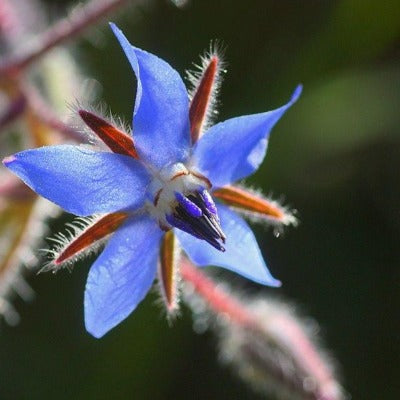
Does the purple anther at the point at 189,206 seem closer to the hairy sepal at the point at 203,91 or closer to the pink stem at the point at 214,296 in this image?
the hairy sepal at the point at 203,91

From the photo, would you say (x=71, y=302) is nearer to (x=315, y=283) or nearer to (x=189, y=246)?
(x=315, y=283)

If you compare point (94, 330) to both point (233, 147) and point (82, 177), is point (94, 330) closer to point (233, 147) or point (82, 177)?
point (82, 177)

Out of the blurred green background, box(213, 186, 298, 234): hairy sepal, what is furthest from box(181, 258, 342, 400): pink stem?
the blurred green background

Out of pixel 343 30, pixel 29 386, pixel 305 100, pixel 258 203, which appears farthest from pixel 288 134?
pixel 258 203

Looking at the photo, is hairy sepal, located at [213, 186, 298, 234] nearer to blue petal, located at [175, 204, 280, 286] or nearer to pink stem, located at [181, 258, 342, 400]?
blue petal, located at [175, 204, 280, 286]

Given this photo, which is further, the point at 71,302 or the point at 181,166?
the point at 71,302

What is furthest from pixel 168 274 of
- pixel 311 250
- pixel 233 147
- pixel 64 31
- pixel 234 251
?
pixel 311 250

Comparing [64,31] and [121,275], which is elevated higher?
[64,31]

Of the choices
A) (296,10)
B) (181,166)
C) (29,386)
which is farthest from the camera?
(296,10)
